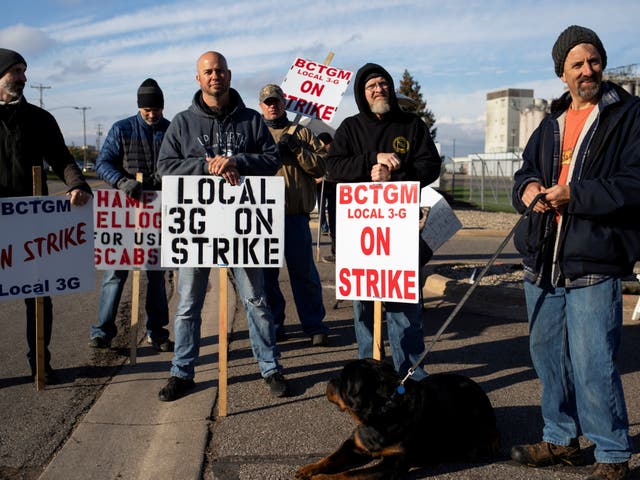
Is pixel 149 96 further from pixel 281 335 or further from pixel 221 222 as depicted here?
pixel 281 335

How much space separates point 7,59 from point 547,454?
420 cm

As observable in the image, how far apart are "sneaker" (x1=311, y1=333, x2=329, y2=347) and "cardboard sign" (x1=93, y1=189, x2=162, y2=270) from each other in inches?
59.0

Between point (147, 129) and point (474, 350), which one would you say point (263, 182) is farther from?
point (474, 350)

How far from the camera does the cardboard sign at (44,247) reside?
191 inches

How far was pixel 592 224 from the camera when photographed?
3.40 meters

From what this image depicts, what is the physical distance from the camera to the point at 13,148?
4.95 meters

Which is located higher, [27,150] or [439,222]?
[27,150]

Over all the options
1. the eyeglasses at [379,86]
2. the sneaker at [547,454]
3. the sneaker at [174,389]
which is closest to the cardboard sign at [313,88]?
the eyeglasses at [379,86]

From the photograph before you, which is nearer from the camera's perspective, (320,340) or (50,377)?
(50,377)

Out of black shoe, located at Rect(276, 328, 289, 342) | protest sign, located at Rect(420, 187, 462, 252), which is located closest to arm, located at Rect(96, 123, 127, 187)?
black shoe, located at Rect(276, 328, 289, 342)

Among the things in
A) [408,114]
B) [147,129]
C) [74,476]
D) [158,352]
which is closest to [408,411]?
[74,476]

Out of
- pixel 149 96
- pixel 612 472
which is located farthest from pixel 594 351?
pixel 149 96

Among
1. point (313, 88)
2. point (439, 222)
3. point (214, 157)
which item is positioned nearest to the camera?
point (214, 157)

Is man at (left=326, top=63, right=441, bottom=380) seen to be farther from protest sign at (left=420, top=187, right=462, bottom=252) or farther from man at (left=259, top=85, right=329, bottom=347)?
protest sign at (left=420, top=187, right=462, bottom=252)
